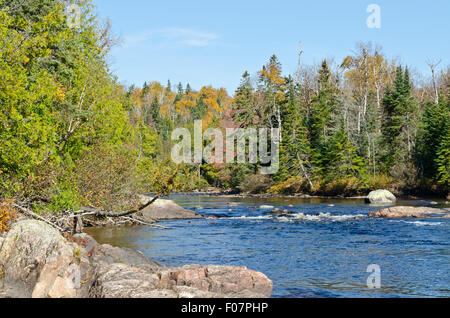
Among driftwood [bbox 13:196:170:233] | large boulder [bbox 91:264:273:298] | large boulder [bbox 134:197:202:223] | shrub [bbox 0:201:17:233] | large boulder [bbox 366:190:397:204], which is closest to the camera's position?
large boulder [bbox 91:264:273:298]

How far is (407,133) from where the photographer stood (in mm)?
61406

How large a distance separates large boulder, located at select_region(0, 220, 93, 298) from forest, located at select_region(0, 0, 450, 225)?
3.01 m

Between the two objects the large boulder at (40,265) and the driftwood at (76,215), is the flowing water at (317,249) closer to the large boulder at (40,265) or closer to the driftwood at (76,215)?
the driftwood at (76,215)

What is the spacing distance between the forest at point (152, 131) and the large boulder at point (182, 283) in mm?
6432

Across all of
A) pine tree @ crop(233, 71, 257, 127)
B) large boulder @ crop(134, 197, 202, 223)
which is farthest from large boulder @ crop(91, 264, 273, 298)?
pine tree @ crop(233, 71, 257, 127)

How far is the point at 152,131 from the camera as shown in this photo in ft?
233

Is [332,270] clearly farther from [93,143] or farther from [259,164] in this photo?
[259,164]

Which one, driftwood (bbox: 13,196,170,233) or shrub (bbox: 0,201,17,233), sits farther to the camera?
driftwood (bbox: 13,196,170,233)

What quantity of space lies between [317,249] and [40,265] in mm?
11816

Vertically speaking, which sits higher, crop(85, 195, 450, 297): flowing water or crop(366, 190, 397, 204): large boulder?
crop(366, 190, 397, 204): large boulder

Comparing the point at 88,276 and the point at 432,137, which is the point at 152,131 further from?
the point at 88,276

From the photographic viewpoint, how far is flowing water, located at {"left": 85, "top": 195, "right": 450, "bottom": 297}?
1407 cm

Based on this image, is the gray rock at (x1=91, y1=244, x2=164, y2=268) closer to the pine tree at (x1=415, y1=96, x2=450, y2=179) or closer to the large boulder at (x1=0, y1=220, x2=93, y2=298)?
the large boulder at (x1=0, y1=220, x2=93, y2=298)

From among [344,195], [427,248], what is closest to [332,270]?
[427,248]
